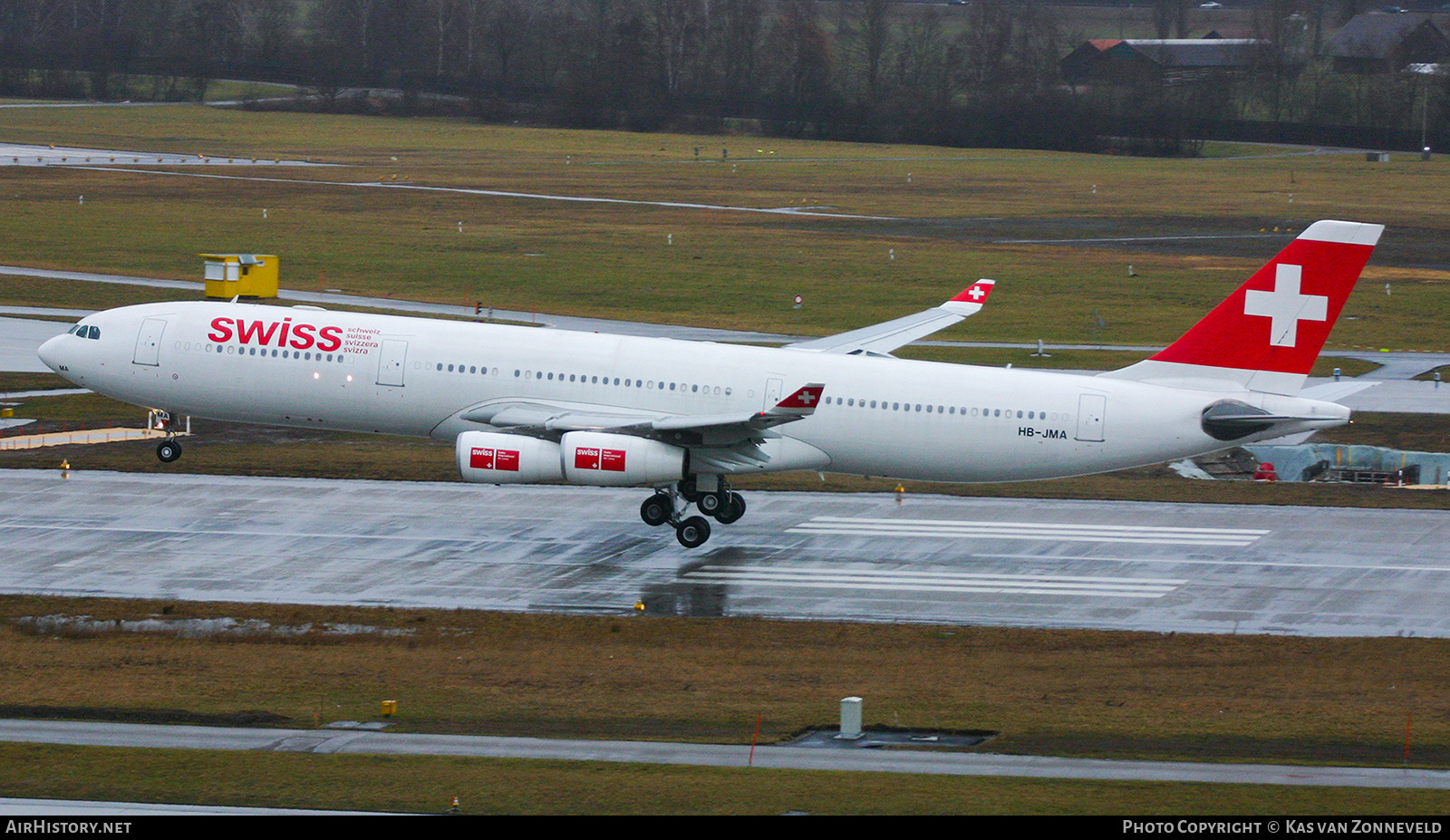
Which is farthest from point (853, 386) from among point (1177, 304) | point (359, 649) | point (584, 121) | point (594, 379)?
point (584, 121)

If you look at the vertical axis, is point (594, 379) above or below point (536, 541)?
above

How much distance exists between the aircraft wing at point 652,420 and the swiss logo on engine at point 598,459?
3.66ft

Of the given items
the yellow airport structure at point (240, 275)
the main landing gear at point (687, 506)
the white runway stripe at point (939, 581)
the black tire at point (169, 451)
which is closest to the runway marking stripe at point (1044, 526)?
the main landing gear at point (687, 506)

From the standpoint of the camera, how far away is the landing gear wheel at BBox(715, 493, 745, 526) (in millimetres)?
42000

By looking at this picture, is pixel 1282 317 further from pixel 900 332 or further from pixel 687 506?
pixel 687 506

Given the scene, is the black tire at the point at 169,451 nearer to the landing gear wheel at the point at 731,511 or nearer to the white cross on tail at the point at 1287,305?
the landing gear wheel at the point at 731,511

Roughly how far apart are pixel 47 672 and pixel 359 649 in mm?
5720

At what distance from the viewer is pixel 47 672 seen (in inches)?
1183

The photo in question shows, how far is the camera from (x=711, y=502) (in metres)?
41.7

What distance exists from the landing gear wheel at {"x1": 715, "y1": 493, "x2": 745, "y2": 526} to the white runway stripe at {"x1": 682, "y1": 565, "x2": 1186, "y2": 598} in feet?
10.6

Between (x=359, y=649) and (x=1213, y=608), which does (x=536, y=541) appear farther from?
(x=1213, y=608)

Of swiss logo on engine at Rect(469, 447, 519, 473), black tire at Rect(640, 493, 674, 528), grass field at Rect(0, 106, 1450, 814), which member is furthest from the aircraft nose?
black tire at Rect(640, 493, 674, 528)

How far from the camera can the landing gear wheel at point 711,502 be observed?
41594 millimetres

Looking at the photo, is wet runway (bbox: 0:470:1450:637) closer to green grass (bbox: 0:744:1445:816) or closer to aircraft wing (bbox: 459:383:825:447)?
aircraft wing (bbox: 459:383:825:447)
